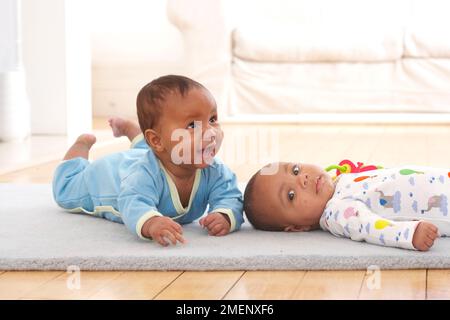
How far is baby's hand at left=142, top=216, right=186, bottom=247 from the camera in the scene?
1312mm

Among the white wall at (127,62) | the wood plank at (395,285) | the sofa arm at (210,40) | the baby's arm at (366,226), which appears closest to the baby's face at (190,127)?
the baby's arm at (366,226)

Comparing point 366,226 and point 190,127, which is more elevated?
point 190,127

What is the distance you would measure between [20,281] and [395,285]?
498 millimetres

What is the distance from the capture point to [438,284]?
1.15 m

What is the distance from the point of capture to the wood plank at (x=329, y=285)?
1.11 m

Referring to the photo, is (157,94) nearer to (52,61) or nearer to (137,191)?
(137,191)

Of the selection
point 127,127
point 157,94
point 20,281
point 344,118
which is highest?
point 157,94

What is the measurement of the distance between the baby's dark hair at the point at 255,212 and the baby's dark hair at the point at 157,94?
18 cm

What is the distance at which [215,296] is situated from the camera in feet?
3.64

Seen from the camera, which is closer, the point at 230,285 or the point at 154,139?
the point at 230,285

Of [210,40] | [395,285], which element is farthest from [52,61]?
[395,285]

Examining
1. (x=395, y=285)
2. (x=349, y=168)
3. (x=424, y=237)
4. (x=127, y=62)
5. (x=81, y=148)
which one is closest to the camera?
(x=395, y=285)

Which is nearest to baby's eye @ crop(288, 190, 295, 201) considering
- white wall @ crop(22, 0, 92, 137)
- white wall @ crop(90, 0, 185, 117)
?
white wall @ crop(22, 0, 92, 137)
